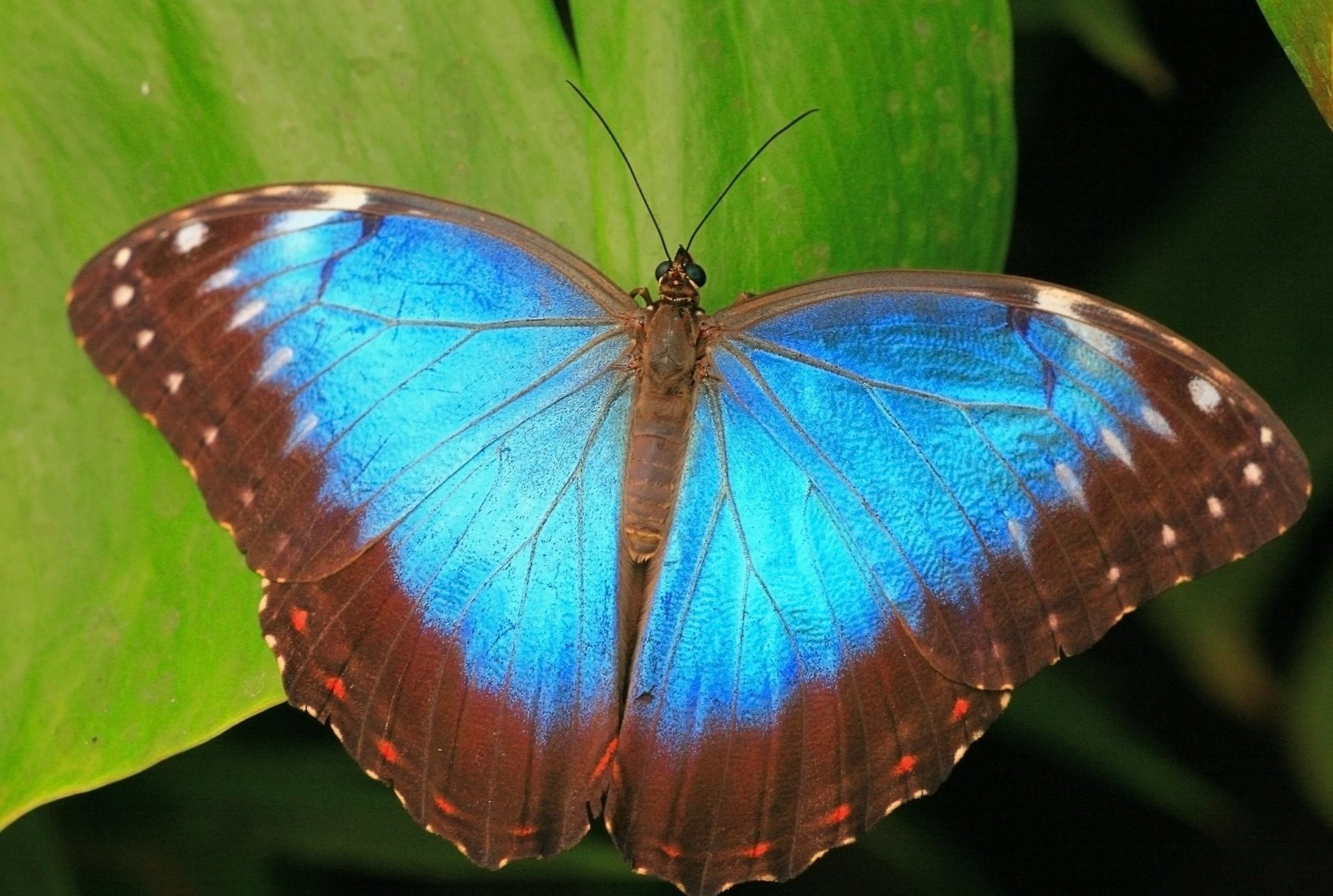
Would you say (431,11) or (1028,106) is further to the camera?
(1028,106)

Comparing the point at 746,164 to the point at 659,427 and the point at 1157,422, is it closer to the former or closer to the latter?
the point at 659,427

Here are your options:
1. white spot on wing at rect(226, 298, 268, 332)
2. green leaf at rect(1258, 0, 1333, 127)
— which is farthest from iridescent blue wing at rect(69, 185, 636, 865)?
green leaf at rect(1258, 0, 1333, 127)

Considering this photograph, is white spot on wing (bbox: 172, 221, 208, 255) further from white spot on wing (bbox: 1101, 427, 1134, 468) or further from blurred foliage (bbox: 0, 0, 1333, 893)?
white spot on wing (bbox: 1101, 427, 1134, 468)

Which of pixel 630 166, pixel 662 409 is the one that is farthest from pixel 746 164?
pixel 662 409

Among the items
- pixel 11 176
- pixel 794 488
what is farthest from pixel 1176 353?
pixel 11 176

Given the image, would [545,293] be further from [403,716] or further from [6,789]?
[6,789]

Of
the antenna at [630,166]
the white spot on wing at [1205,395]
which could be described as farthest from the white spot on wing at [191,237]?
the white spot on wing at [1205,395]

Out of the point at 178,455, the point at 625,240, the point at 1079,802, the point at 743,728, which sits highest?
the point at 625,240
